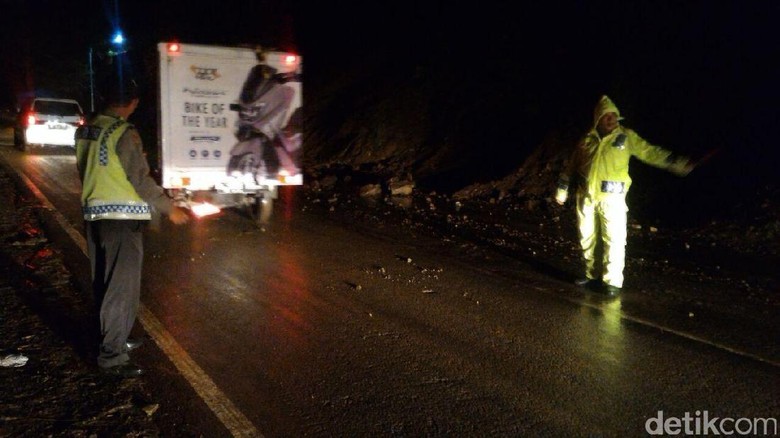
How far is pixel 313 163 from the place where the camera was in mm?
19469

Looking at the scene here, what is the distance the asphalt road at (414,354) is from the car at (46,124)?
14284 millimetres

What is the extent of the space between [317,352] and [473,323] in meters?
1.54

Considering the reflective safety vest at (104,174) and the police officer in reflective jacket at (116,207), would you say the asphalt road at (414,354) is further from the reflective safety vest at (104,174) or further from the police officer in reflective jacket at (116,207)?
the reflective safety vest at (104,174)

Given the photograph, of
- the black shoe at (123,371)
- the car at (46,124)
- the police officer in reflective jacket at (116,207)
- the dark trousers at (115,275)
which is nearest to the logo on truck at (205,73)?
the police officer in reflective jacket at (116,207)

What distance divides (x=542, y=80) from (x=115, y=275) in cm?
1438

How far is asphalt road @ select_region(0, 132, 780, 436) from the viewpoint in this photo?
172 inches

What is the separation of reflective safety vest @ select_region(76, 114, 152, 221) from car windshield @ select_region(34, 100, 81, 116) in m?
18.6

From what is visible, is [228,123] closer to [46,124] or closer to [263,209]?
[263,209]

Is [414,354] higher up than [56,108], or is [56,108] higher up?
[56,108]

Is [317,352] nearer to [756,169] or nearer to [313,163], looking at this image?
[756,169]

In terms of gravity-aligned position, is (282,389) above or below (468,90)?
below

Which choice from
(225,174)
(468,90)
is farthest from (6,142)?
(225,174)

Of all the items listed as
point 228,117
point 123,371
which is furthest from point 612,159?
point 228,117

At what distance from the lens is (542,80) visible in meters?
17.4
